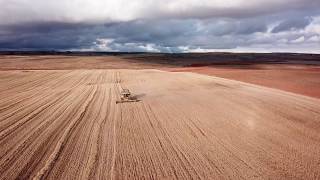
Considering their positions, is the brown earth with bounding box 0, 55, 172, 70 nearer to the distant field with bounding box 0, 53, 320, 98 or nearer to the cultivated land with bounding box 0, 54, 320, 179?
the distant field with bounding box 0, 53, 320, 98

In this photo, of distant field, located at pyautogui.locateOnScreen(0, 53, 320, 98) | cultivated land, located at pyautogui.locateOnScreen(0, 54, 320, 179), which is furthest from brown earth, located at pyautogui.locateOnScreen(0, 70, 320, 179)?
distant field, located at pyautogui.locateOnScreen(0, 53, 320, 98)

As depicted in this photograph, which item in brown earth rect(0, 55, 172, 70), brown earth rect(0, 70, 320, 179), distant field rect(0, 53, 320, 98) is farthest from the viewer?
brown earth rect(0, 55, 172, 70)

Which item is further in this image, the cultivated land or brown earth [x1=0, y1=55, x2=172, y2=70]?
brown earth [x1=0, y1=55, x2=172, y2=70]

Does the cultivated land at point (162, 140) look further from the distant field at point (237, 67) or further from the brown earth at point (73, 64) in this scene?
the brown earth at point (73, 64)

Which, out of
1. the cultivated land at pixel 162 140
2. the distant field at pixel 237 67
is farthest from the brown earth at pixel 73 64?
the cultivated land at pixel 162 140

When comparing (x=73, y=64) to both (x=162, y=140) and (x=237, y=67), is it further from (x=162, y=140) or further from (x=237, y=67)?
(x=162, y=140)

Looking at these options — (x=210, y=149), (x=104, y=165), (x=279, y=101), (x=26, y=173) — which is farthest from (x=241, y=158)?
(x=279, y=101)

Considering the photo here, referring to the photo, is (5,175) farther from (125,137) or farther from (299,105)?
(299,105)

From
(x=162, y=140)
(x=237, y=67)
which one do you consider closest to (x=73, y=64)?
(x=237, y=67)
